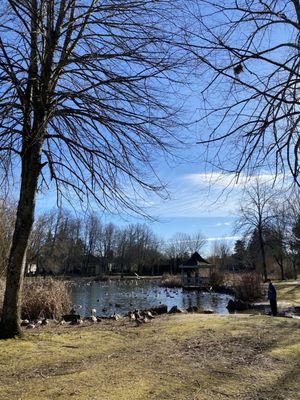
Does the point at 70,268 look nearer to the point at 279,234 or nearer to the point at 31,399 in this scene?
the point at 279,234

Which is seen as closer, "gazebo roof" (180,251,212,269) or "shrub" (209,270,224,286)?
"shrub" (209,270,224,286)

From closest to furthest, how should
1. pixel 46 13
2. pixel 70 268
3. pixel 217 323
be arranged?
pixel 46 13
pixel 217 323
pixel 70 268

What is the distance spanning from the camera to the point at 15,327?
29.9 ft

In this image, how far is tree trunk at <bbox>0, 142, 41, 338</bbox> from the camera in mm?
9062

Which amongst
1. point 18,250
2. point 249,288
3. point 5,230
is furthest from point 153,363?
point 249,288

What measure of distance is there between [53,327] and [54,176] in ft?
12.1

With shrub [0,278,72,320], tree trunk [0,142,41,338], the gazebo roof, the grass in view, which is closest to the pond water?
shrub [0,278,72,320]

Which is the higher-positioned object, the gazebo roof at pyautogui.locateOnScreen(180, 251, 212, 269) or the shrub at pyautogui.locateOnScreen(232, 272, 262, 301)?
the gazebo roof at pyautogui.locateOnScreen(180, 251, 212, 269)

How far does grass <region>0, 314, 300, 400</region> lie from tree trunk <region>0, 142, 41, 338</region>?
0.44m

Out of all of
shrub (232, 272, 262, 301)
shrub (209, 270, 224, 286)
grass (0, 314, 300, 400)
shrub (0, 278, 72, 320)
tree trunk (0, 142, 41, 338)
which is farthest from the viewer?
shrub (209, 270, 224, 286)

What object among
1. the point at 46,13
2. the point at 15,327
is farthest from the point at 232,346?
the point at 46,13

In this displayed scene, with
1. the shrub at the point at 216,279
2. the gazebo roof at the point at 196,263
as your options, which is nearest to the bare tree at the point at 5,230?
the shrub at the point at 216,279

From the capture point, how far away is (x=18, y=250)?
9086mm

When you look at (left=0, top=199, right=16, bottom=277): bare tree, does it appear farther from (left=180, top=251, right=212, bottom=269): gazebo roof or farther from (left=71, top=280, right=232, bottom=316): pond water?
(left=180, top=251, right=212, bottom=269): gazebo roof
